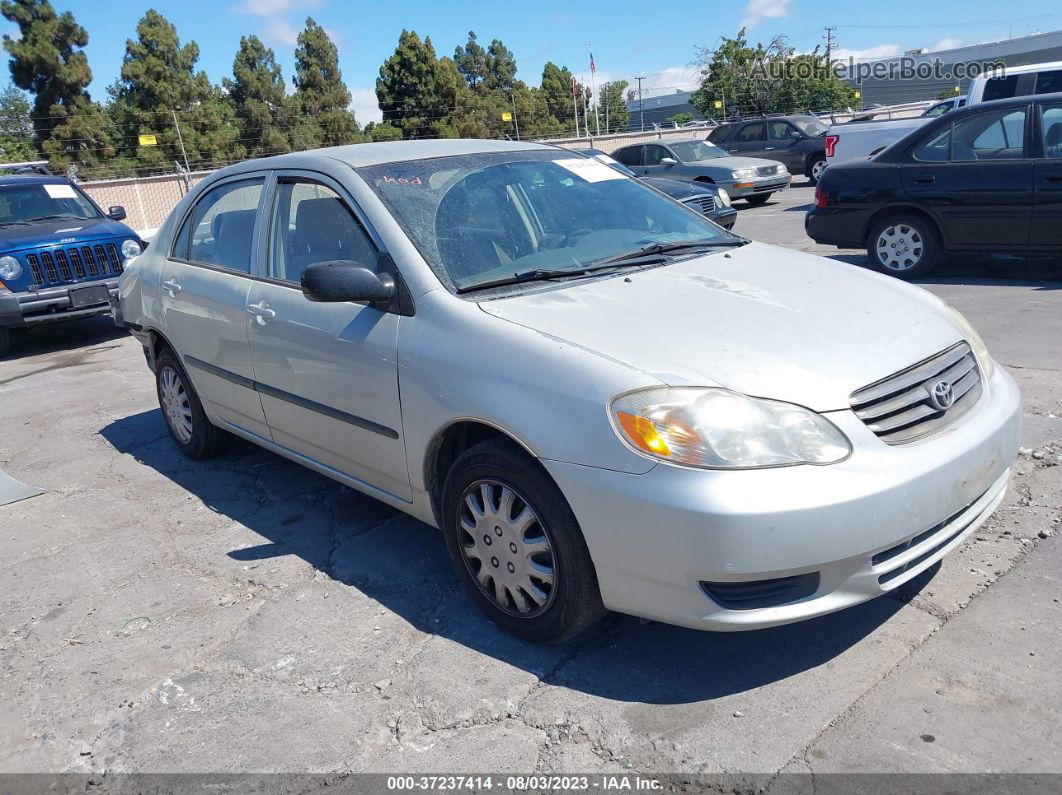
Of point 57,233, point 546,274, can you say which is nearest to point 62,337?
point 57,233

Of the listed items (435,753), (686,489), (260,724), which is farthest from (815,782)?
(260,724)

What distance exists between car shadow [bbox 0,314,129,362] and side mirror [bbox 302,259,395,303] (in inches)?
302

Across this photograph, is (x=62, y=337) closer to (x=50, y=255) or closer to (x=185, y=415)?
(x=50, y=255)

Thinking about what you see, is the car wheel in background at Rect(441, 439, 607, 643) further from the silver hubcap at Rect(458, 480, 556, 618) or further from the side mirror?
the side mirror

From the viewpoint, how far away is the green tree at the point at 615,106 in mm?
70438

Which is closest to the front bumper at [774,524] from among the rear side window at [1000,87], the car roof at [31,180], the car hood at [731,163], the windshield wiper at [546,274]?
the windshield wiper at [546,274]

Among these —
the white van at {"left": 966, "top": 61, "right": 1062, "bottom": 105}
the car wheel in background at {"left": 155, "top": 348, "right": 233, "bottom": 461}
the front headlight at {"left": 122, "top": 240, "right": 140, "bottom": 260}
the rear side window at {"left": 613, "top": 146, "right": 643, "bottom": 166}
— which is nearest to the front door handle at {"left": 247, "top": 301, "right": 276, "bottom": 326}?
the car wheel in background at {"left": 155, "top": 348, "right": 233, "bottom": 461}

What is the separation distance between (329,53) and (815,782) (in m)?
40.9

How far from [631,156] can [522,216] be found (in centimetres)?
1473

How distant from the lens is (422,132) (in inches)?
1521

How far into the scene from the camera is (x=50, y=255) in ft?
31.0

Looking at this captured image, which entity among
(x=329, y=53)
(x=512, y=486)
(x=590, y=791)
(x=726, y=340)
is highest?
(x=329, y=53)

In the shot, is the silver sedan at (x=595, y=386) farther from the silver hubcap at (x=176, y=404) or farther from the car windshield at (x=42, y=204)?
the car windshield at (x=42, y=204)

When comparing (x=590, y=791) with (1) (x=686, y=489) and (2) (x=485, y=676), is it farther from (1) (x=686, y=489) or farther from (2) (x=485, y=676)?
(1) (x=686, y=489)
